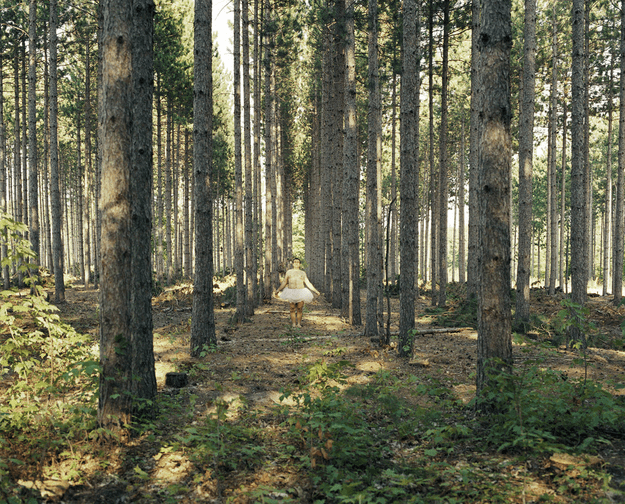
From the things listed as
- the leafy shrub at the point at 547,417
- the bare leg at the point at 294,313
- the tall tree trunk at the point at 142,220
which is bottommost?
the bare leg at the point at 294,313

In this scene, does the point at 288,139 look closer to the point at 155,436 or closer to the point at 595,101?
the point at 595,101

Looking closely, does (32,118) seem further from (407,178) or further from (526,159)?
(526,159)

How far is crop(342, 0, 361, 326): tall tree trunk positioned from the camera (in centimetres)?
1191

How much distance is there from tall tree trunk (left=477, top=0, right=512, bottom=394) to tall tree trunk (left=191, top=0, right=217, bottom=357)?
5.50 meters

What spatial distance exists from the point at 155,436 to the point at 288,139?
30.4 meters

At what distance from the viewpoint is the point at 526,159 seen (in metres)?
10.6

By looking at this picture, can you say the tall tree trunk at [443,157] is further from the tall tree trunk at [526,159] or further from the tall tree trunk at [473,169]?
the tall tree trunk at [526,159]

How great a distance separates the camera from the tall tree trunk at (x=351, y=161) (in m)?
11.9

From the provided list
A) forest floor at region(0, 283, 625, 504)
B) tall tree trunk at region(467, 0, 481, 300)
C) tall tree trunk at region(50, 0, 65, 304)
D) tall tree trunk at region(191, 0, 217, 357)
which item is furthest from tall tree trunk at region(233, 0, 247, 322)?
tall tree trunk at region(467, 0, 481, 300)

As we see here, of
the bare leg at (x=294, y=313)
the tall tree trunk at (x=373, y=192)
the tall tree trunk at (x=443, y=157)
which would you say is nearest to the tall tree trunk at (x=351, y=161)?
the tall tree trunk at (x=373, y=192)

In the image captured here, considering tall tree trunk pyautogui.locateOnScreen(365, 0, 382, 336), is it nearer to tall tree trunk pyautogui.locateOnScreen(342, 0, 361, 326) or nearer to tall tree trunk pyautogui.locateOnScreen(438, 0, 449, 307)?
tall tree trunk pyautogui.locateOnScreen(342, 0, 361, 326)

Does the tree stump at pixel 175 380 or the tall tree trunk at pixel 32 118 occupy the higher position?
the tall tree trunk at pixel 32 118

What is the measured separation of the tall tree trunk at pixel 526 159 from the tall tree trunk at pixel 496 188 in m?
6.49

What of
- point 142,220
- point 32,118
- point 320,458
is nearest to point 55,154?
point 32,118
